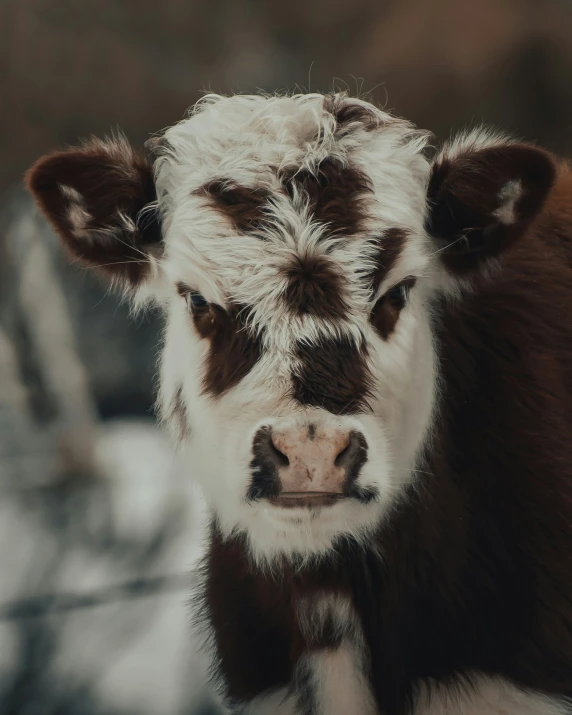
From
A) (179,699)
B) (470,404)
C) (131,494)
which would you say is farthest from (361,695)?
(131,494)

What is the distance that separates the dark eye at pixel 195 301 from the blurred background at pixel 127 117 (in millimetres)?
1238

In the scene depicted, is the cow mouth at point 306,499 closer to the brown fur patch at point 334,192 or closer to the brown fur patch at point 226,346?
the brown fur patch at point 226,346

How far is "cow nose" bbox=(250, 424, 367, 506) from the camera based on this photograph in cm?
95

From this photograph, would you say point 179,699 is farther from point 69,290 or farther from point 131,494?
point 69,290

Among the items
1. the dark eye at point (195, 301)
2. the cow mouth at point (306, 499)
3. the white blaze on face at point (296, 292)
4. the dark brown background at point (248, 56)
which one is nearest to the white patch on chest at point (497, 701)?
the white blaze on face at point (296, 292)

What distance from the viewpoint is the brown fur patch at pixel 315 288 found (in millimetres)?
1060

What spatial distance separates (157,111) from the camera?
8.77 feet

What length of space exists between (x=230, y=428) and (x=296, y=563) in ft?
0.94

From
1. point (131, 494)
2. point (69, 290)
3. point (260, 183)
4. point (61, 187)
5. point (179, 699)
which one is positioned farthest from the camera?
point (69, 290)

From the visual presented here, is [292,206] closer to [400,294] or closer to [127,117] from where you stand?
[400,294]

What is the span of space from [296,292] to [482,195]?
35cm

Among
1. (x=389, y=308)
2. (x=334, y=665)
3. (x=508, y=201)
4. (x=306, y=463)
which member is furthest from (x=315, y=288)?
(x=334, y=665)

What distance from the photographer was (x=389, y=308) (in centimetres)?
117

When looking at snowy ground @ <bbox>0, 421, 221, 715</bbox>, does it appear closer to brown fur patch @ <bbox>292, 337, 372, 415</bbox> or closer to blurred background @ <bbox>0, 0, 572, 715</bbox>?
blurred background @ <bbox>0, 0, 572, 715</bbox>
